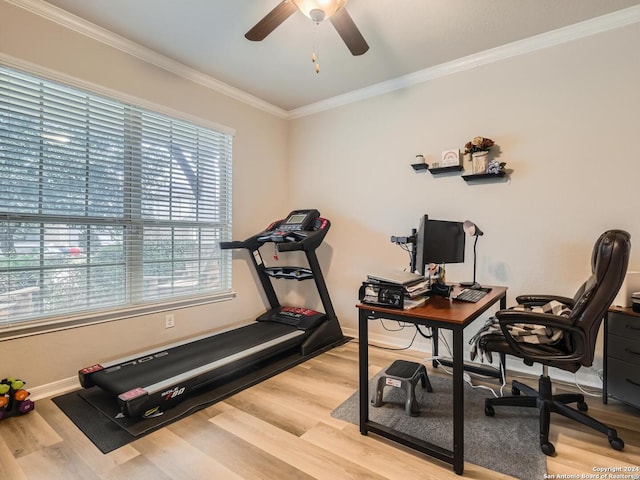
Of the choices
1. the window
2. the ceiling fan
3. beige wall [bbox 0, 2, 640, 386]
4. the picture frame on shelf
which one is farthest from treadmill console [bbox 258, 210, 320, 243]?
the ceiling fan

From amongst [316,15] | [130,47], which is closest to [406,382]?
[316,15]

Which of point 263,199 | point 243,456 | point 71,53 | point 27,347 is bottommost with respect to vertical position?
point 243,456

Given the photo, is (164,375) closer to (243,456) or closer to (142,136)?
(243,456)

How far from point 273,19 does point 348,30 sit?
0.45 metres

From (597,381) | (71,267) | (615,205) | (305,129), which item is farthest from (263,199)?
(597,381)

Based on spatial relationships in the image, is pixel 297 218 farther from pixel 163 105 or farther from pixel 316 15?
pixel 316 15

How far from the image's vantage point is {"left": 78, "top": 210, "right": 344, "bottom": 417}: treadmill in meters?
2.09

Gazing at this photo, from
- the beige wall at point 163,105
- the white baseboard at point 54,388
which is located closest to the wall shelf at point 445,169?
the beige wall at point 163,105

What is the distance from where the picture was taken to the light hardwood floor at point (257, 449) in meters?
1.56

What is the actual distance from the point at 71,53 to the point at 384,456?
339 cm

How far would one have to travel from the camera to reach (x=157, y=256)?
2961 millimetres

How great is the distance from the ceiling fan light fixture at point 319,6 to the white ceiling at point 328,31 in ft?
1.65

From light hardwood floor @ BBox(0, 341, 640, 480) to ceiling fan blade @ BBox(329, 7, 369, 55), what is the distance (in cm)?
238

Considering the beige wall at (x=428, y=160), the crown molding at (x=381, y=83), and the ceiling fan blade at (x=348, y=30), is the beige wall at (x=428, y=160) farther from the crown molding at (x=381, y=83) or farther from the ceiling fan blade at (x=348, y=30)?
the ceiling fan blade at (x=348, y=30)
